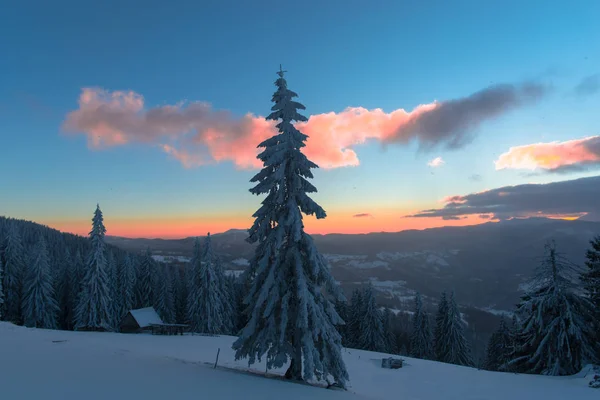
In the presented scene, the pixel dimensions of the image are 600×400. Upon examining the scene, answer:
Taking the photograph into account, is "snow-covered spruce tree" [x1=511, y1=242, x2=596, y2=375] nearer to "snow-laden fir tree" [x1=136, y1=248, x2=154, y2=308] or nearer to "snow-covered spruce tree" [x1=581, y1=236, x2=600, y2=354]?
"snow-covered spruce tree" [x1=581, y1=236, x2=600, y2=354]

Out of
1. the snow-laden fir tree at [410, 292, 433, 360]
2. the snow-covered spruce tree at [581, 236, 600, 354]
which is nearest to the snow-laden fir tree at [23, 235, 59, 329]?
the snow-laden fir tree at [410, 292, 433, 360]

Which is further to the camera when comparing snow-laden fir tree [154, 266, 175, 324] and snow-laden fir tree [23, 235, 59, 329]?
snow-laden fir tree [154, 266, 175, 324]

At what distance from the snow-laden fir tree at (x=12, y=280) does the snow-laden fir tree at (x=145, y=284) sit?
17.2 m

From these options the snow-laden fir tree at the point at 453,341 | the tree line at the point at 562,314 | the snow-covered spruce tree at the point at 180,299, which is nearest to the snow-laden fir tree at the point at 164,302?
the snow-covered spruce tree at the point at 180,299

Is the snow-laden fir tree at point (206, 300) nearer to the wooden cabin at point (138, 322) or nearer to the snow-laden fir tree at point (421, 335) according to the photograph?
the wooden cabin at point (138, 322)

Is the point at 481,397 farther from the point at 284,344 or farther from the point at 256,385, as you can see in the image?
the point at 256,385

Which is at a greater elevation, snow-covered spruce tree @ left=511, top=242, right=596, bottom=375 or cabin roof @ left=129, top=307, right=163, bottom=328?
snow-covered spruce tree @ left=511, top=242, right=596, bottom=375

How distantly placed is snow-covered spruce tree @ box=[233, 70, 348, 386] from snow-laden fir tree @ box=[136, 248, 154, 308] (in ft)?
176

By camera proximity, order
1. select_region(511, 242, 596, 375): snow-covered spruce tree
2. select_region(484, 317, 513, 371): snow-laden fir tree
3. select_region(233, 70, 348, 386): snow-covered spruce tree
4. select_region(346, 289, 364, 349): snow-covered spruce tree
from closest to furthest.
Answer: select_region(233, 70, 348, 386): snow-covered spruce tree, select_region(511, 242, 596, 375): snow-covered spruce tree, select_region(484, 317, 513, 371): snow-laden fir tree, select_region(346, 289, 364, 349): snow-covered spruce tree

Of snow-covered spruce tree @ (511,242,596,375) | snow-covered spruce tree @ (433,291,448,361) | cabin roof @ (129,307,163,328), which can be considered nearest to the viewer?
snow-covered spruce tree @ (511,242,596,375)

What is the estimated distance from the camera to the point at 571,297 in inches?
1021

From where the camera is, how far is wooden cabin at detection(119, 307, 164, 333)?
46312mm

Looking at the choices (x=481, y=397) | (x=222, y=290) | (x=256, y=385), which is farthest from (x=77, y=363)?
(x=222, y=290)

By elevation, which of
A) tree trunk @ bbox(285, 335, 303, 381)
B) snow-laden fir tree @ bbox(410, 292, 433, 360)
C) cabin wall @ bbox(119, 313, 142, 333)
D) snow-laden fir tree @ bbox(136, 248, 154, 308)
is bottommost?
snow-laden fir tree @ bbox(410, 292, 433, 360)
